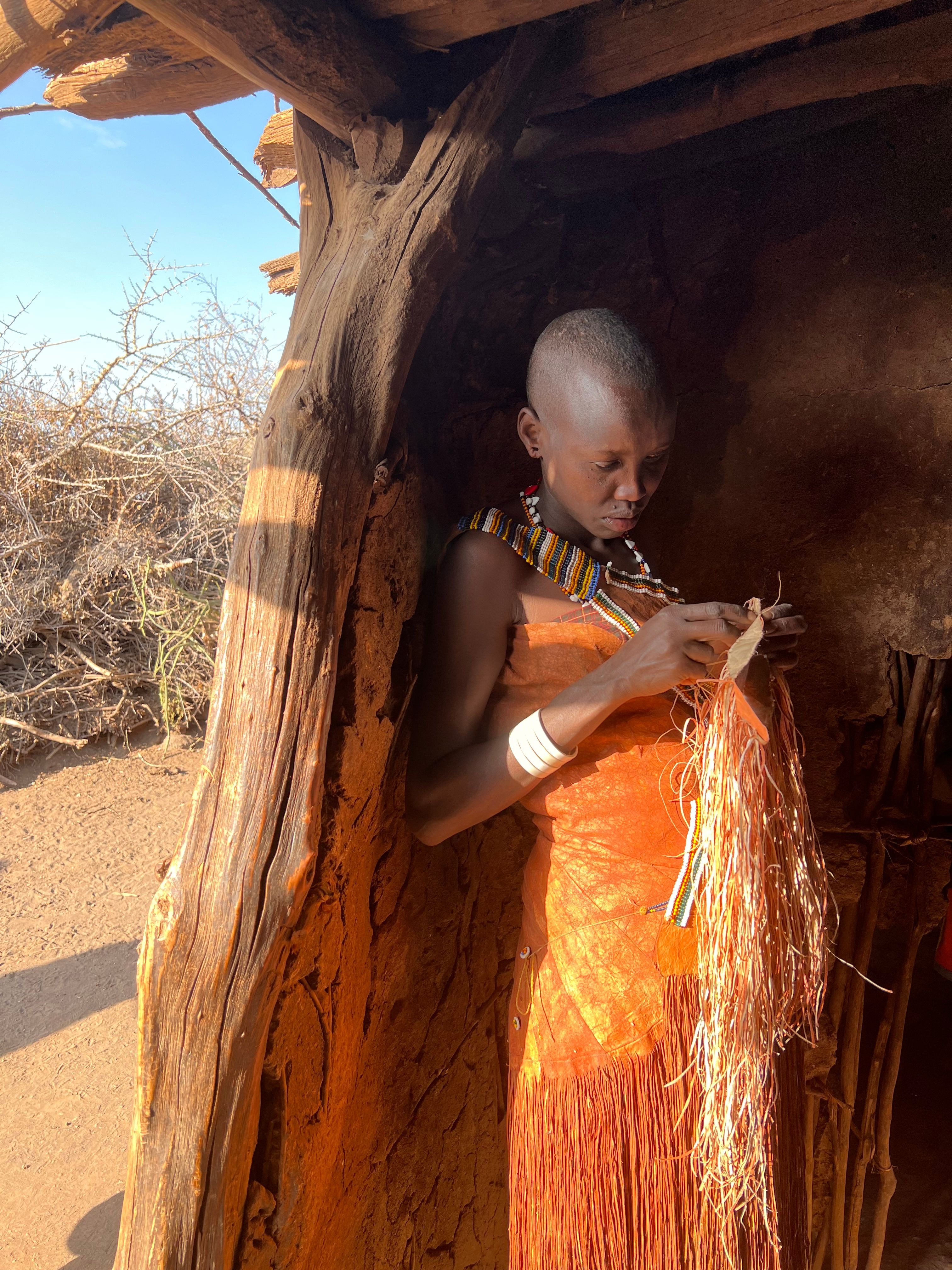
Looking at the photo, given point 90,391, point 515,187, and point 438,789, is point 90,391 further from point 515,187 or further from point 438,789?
point 438,789

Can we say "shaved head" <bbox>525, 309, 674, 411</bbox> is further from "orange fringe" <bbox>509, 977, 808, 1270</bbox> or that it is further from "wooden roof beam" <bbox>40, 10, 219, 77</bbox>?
"orange fringe" <bbox>509, 977, 808, 1270</bbox>

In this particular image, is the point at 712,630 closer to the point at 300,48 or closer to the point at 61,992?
the point at 300,48

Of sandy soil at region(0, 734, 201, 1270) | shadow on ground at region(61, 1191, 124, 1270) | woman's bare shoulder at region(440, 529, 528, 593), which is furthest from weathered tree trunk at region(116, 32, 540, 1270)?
sandy soil at region(0, 734, 201, 1270)

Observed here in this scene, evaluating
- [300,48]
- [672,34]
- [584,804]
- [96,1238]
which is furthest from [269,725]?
[96,1238]

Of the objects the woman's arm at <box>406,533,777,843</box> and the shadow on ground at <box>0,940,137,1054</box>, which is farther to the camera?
the shadow on ground at <box>0,940,137,1054</box>

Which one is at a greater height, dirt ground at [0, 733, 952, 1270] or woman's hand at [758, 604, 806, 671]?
woman's hand at [758, 604, 806, 671]

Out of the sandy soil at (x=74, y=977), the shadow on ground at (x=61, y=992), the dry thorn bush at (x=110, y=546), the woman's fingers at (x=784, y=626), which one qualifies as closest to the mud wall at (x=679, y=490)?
the woman's fingers at (x=784, y=626)

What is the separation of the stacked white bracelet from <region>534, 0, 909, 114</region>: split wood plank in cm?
131

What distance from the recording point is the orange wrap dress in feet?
5.73

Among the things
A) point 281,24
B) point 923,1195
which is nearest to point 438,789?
point 281,24

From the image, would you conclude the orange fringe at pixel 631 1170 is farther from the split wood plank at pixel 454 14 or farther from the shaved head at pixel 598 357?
the split wood plank at pixel 454 14

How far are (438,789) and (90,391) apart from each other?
5.89m

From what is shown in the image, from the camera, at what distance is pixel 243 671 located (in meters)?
1.61

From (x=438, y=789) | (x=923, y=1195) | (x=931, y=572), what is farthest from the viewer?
(x=923, y=1195)
